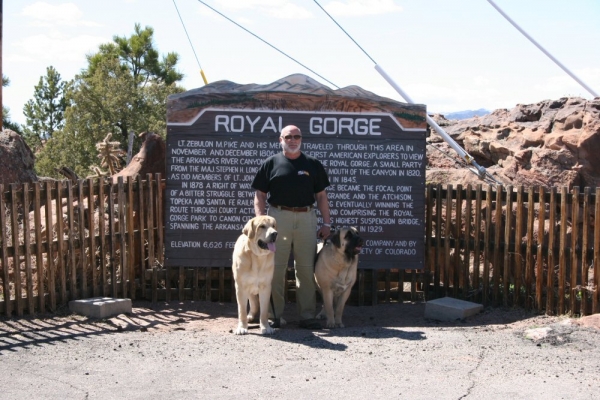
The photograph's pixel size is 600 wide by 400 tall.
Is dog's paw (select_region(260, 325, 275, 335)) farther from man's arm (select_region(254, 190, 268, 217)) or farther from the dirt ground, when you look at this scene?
man's arm (select_region(254, 190, 268, 217))

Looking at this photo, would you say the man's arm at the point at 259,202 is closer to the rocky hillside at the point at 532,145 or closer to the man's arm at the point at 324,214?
the man's arm at the point at 324,214

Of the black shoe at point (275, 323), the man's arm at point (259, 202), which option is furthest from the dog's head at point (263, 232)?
the black shoe at point (275, 323)

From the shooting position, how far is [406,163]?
948 cm

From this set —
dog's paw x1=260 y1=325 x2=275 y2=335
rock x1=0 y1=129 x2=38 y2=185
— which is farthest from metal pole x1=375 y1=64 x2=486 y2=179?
rock x1=0 y1=129 x2=38 y2=185

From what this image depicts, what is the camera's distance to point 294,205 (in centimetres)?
814

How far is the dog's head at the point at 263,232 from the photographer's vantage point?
7.45 meters

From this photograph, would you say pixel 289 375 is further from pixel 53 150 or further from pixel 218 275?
pixel 53 150

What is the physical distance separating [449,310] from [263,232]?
269 centimetres

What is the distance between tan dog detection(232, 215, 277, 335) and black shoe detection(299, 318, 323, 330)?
521mm

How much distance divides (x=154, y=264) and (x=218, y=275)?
0.90 m

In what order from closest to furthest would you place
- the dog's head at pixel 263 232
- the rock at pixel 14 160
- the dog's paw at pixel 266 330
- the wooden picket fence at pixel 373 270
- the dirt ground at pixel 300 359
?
1. the dirt ground at pixel 300 359
2. the dog's head at pixel 263 232
3. the dog's paw at pixel 266 330
4. the wooden picket fence at pixel 373 270
5. the rock at pixel 14 160

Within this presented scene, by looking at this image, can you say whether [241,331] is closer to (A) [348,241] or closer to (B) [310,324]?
(B) [310,324]

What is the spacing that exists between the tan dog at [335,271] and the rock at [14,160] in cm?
581

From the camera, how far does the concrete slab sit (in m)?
8.84
